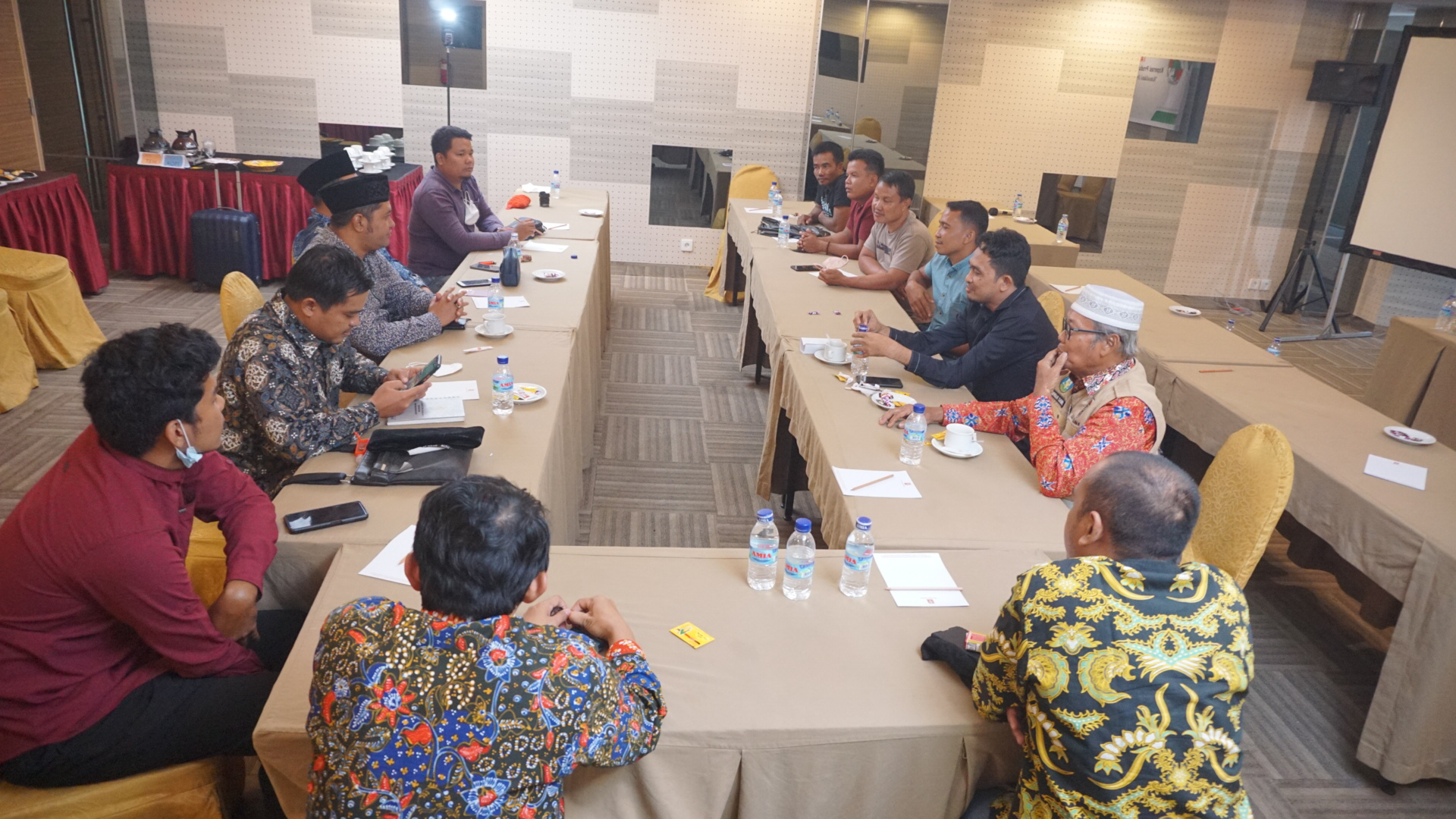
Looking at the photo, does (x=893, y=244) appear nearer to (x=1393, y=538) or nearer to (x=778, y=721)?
(x=1393, y=538)

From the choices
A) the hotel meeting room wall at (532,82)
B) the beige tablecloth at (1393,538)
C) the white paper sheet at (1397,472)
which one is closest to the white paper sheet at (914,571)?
the beige tablecloth at (1393,538)

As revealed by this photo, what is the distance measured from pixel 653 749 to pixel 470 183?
→ 4.59 metres

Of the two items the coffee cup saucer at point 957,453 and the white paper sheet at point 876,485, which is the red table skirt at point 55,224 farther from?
the coffee cup saucer at point 957,453

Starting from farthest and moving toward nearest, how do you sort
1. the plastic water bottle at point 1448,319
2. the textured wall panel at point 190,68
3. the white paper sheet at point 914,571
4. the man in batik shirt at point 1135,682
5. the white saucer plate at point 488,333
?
the textured wall panel at point 190,68 < the plastic water bottle at point 1448,319 < the white saucer plate at point 488,333 < the white paper sheet at point 914,571 < the man in batik shirt at point 1135,682

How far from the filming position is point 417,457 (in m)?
2.59

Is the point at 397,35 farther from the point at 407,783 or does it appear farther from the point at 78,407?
the point at 407,783

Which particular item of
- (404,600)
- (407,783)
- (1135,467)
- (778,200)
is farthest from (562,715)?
(778,200)

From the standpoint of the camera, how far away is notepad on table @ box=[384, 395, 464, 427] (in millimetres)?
2900

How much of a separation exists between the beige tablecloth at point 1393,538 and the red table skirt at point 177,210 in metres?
5.63

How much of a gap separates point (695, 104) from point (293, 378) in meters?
6.00

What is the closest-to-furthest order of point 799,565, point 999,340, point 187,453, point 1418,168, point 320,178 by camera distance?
point 187,453 < point 799,565 < point 999,340 < point 320,178 < point 1418,168

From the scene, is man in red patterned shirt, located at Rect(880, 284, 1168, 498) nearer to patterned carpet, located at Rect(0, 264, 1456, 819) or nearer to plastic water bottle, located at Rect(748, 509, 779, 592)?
plastic water bottle, located at Rect(748, 509, 779, 592)

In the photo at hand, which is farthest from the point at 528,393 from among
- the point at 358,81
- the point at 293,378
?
the point at 358,81

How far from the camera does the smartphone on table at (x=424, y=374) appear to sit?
124 inches
